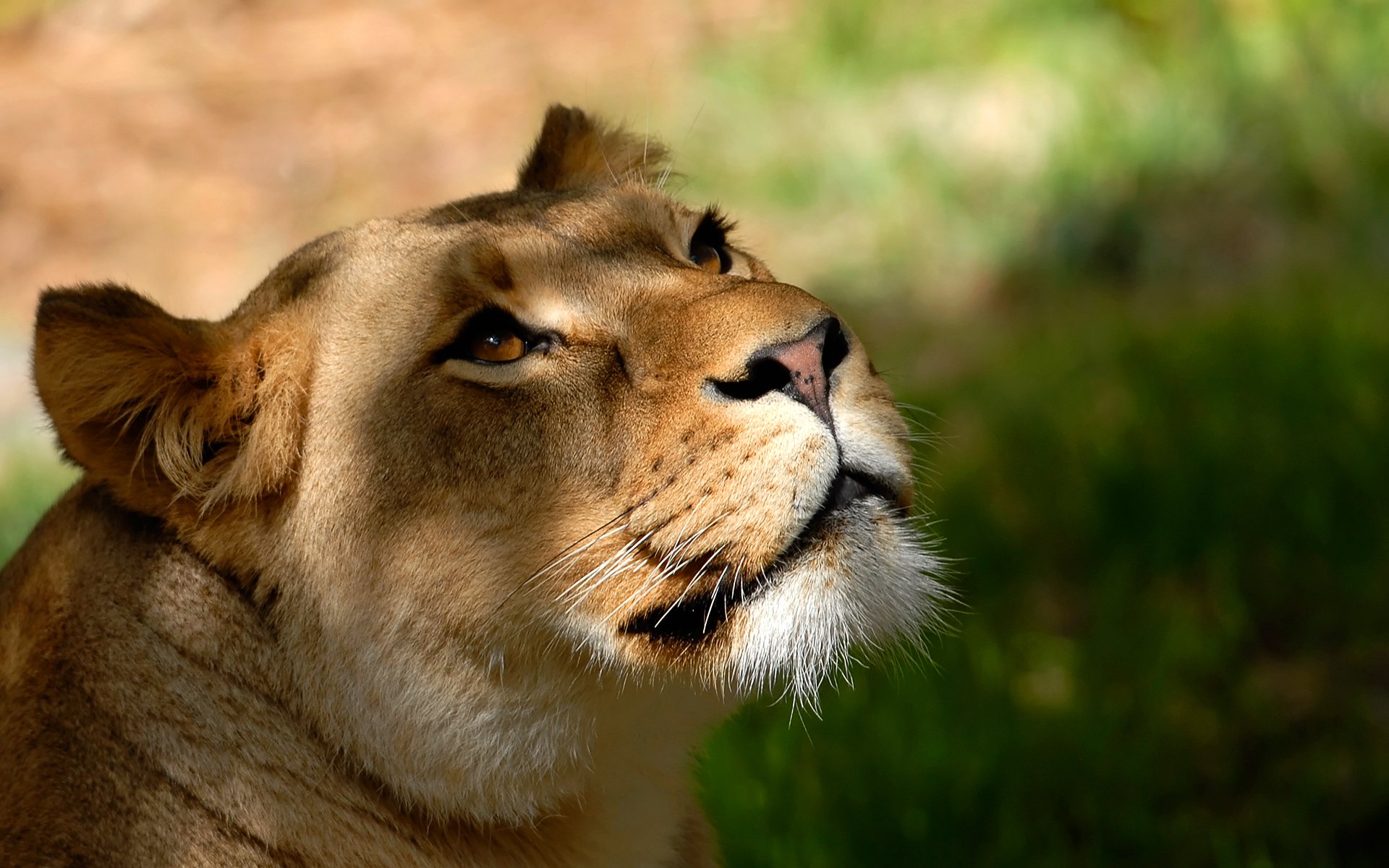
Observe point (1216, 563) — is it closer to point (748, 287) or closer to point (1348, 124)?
point (748, 287)

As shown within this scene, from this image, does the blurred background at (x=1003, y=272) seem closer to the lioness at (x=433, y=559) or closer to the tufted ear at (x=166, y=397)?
the lioness at (x=433, y=559)

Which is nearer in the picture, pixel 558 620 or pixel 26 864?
pixel 26 864

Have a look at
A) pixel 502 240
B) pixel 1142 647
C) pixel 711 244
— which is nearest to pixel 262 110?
pixel 1142 647

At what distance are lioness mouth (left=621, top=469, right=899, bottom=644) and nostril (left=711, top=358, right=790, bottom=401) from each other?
0.57 feet

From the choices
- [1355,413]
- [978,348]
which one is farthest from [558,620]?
[978,348]

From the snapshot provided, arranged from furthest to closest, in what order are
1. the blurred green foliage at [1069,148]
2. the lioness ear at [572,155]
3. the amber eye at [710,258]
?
the blurred green foliage at [1069,148]
the lioness ear at [572,155]
the amber eye at [710,258]

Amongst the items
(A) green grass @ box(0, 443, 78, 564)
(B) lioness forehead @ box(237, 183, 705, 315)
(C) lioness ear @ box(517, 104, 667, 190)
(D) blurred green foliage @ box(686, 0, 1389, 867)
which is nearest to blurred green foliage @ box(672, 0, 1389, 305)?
(D) blurred green foliage @ box(686, 0, 1389, 867)

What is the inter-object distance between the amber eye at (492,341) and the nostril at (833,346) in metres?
0.49

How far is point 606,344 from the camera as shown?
2.65 metres

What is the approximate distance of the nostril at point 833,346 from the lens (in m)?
2.52

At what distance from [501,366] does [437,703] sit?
563mm

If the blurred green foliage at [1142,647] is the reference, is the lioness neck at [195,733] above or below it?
above

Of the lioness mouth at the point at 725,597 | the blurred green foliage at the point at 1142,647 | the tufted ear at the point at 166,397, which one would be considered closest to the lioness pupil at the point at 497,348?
the tufted ear at the point at 166,397

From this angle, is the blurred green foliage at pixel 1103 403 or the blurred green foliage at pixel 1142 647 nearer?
the blurred green foliage at pixel 1142 647
